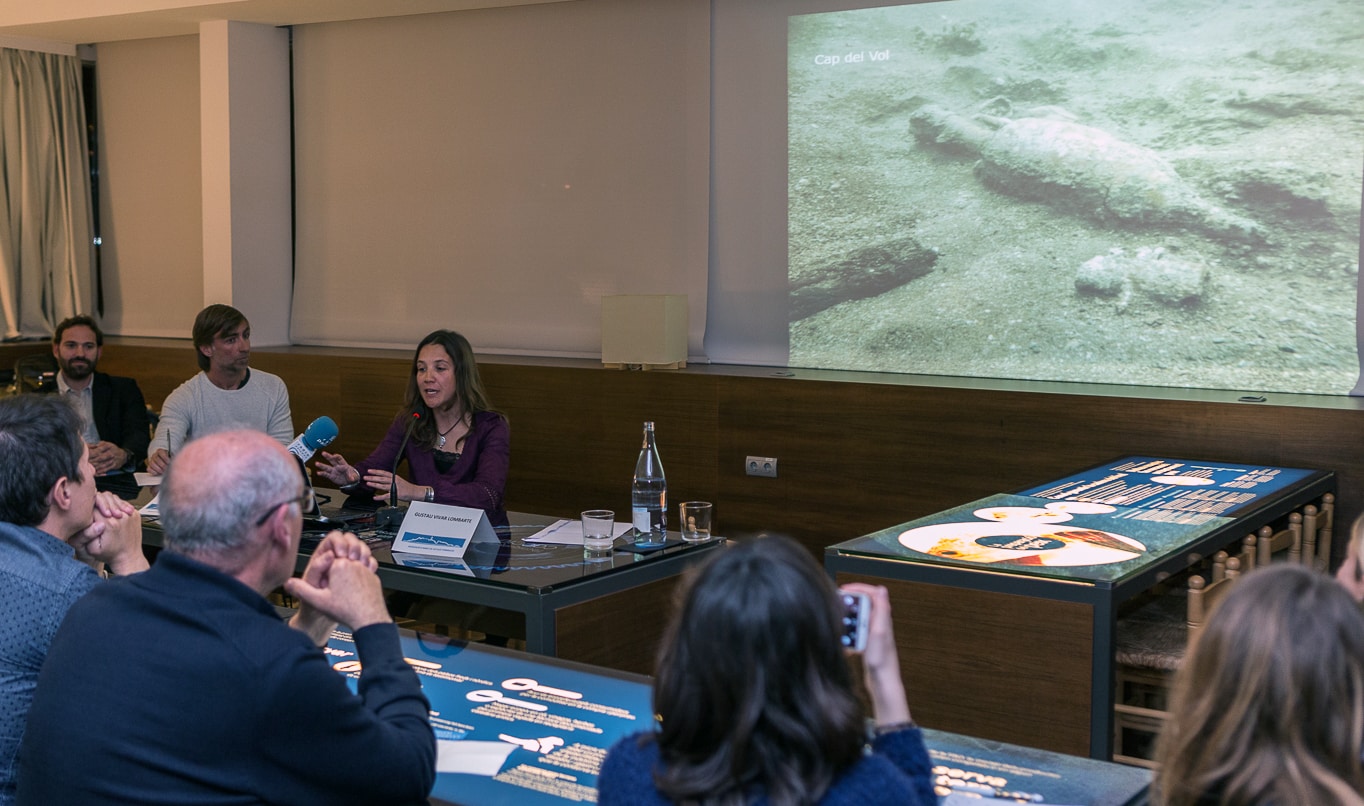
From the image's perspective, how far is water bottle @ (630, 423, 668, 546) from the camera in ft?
11.3

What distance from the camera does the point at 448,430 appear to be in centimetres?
432

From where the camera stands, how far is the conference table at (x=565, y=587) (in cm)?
295

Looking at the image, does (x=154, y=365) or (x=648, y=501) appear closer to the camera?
(x=648, y=501)

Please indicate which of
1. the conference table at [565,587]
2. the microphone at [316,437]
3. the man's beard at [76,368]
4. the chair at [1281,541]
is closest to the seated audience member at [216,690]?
the conference table at [565,587]

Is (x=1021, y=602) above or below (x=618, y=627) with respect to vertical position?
above

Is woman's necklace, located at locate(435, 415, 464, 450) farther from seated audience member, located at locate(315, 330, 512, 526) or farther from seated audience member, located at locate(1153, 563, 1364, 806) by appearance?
seated audience member, located at locate(1153, 563, 1364, 806)

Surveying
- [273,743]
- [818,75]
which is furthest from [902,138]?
[273,743]

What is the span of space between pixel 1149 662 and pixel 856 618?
1.84 meters

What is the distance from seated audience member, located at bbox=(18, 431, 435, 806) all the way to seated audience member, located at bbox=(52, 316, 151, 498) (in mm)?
3527

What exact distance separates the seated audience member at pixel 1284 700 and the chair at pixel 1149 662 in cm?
152

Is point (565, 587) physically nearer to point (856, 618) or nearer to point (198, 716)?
point (198, 716)


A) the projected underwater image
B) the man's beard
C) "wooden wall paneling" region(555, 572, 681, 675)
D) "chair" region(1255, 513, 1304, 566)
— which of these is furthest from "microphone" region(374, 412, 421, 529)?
the projected underwater image

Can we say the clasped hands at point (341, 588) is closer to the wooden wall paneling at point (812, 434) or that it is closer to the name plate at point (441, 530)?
the name plate at point (441, 530)

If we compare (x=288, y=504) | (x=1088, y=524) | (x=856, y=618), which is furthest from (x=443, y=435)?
(x=856, y=618)
